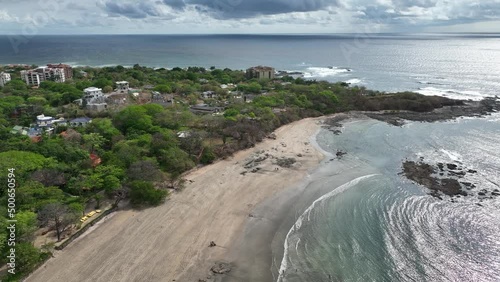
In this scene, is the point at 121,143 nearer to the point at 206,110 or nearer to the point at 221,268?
the point at 221,268

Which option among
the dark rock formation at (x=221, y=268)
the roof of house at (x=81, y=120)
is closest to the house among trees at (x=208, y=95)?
the roof of house at (x=81, y=120)

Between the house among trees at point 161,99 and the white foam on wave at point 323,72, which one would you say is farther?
the white foam on wave at point 323,72

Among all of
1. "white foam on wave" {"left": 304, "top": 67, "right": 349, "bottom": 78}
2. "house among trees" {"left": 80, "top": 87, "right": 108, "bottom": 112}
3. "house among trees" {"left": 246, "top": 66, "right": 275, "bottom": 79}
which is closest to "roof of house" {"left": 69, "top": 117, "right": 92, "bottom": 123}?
"house among trees" {"left": 80, "top": 87, "right": 108, "bottom": 112}

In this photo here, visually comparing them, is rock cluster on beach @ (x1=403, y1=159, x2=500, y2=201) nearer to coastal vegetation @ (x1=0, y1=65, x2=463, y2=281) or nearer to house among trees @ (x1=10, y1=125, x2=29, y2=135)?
coastal vegetation @ (x1=0, y1=65, x2=463, y2=281)

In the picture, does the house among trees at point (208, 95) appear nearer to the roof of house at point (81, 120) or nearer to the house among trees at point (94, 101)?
the house among trees at point (94, 101)

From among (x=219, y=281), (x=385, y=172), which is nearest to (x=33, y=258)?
(x=219, y=281)

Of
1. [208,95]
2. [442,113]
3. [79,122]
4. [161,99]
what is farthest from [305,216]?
[442,113]

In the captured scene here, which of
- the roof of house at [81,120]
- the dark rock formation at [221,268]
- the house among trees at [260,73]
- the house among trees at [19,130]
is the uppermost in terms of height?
the house among trees at [260,73]
